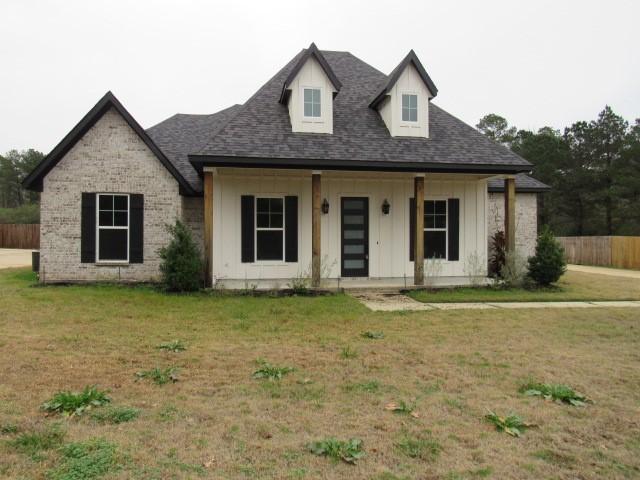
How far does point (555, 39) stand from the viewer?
17375 mm

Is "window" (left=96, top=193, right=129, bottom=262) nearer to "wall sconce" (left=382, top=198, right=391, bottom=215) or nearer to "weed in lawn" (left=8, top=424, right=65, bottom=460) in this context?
"wall sconce" (left=382, top=198, right=391, bottom=215)

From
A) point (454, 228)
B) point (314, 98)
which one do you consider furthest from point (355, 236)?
point (314, 98)

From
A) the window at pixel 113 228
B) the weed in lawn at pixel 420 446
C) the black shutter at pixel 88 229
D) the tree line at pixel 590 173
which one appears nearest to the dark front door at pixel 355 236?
the window at pixel 113 228

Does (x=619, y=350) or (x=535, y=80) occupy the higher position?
(x=535, y=80)

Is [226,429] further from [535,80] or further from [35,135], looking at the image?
[35,135]

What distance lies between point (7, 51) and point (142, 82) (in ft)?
32.0

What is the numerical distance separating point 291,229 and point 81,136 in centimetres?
589

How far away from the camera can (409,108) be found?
41.8ft

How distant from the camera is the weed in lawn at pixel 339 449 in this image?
312cm

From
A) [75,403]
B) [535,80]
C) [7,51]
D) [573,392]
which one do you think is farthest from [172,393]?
[535,80]

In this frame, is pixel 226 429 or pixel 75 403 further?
pixel 75 403

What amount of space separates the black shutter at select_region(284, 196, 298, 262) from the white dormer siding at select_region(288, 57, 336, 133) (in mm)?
1968

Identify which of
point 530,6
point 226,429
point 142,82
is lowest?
point 226,429

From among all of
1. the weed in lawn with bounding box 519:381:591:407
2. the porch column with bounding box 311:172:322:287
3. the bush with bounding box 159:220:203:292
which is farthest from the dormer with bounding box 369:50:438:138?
the weed in lawn with bounding box 519:381:591:407
